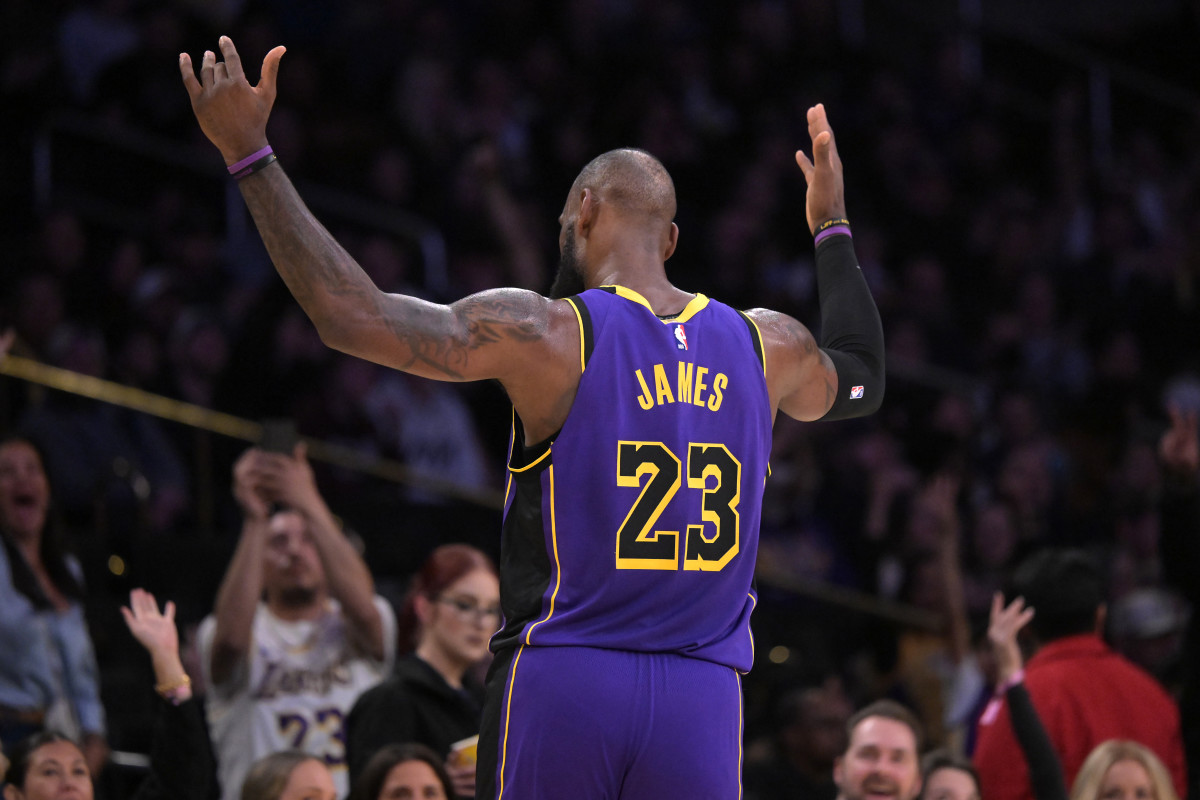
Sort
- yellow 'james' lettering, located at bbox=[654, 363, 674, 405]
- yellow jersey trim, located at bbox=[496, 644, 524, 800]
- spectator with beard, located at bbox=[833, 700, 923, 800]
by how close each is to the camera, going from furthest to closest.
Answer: spectator with beard, located at bbox=[833, 700, 923, 800] < yellow 'james' lettering, located at bbox=[654, 363, 674, 405] < yellow jersey trim, located at bbox=[496, 644, 524, 800]

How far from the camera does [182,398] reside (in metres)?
8.36

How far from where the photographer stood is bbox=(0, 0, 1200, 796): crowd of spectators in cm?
843

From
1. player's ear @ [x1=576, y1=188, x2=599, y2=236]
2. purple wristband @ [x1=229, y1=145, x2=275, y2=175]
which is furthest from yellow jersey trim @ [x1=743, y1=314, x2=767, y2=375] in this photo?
purple wristband @ [x1=229, y1=145, x2=275, y2=175]

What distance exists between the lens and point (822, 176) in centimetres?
371

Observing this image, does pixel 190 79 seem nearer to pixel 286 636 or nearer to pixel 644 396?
pixel 644 396

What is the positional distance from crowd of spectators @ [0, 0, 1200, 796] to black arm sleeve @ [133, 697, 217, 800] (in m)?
1.78

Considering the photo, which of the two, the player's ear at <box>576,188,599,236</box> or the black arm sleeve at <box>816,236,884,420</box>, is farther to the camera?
the black arm sleeve at <box>816,236,884,420</box>

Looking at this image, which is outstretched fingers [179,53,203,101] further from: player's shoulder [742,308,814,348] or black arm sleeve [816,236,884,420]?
black arm sleeve [816,236,884,420]

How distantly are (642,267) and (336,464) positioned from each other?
568 cm

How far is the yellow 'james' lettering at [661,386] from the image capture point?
3.00 meters

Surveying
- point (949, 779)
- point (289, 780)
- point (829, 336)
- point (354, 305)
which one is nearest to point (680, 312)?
point (829, 336)

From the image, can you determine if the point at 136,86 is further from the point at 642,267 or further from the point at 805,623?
the point at 642,267

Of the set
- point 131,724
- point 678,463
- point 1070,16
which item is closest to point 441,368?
point 678,463

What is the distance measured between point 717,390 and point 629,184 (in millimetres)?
513
